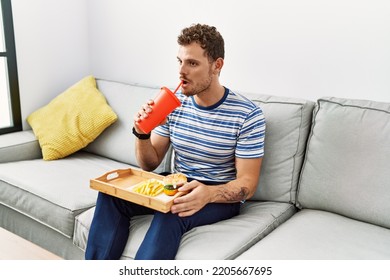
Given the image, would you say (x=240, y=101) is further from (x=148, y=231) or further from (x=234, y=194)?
(x=148, y=231)

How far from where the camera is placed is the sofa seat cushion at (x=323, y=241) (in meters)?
1.43

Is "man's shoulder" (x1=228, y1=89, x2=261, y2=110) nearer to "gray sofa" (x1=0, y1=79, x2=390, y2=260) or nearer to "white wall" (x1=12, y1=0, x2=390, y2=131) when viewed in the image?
"gray sofa" (x1=0, y1=79, x2=390, y2=260)

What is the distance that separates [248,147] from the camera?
5.48 feet

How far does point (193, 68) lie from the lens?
1676 millimetres

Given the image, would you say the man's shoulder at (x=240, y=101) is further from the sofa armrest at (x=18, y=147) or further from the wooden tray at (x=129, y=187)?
the sofa armrest at (x=18, y=147)

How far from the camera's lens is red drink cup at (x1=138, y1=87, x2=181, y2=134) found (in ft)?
5.07

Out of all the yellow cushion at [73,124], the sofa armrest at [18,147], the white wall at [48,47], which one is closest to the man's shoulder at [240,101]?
the yellow cushion at [73,124]

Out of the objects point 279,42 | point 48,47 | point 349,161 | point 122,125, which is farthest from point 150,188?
point 48,47

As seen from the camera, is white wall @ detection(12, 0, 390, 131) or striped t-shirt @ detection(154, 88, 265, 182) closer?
striped t-shirt @ detection(154, 88, 265, 182)

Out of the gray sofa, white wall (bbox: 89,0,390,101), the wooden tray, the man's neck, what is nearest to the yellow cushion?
the gray sofa

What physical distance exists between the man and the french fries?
8 cm
